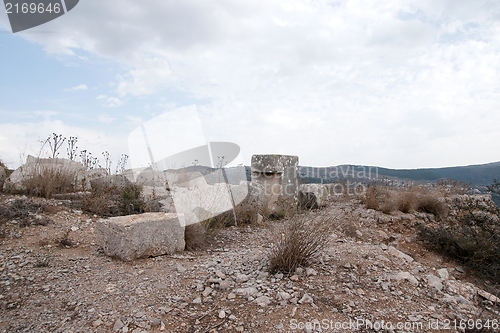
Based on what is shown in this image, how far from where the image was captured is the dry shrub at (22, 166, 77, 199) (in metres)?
5.48

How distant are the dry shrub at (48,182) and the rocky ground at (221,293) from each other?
4.72 ft

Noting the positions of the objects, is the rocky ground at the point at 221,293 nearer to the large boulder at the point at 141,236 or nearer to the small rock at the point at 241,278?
the small rock at the point at 241,278

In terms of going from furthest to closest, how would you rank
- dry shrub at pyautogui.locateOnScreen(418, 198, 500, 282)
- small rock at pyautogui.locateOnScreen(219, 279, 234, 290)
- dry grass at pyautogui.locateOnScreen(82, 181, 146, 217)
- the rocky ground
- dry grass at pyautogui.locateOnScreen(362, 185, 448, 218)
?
dry grass at pyautogui.locateOnScreen(362, 185, 448, 218)
dry grass at pyautogui.locateOnScreen(82, 181, 146, 217)
dry shrub at pyautogui.locateOnScreen(418, 198, 500, 282)
small rock at pyautogui.locateOnScreen(219, 279, 234, 290)
the rocky ground

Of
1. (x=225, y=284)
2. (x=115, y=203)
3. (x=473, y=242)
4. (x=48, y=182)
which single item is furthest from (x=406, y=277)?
(x=48, y=182)

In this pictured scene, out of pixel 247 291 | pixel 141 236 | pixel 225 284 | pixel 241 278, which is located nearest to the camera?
pixel 247 291

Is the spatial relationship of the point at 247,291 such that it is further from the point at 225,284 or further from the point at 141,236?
the point at 141,236

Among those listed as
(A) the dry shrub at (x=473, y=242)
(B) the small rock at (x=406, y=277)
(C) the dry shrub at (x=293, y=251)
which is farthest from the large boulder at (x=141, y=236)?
(A) the dry shrub at (x=473, y=242)

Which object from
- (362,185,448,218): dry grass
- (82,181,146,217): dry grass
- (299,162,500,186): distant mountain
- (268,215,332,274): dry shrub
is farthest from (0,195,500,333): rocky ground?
(299,162,500,186): distant mountain

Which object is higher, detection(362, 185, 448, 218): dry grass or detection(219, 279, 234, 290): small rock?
detection(362, 185, 448, 218): dry grass

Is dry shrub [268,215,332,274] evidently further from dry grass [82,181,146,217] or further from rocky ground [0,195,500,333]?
dry grass [82,181,146,217]

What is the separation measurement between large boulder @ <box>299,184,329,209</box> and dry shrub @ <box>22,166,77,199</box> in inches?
193

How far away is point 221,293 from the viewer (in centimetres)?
277

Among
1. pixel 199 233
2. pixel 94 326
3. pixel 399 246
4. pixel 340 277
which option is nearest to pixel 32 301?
pixel 94 326

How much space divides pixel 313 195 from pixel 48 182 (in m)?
5.50
